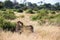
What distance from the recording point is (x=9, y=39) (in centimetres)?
1047

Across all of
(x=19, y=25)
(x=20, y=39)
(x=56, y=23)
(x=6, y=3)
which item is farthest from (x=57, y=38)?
(x=6, y=3)

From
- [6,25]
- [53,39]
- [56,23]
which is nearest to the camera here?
[53,39]

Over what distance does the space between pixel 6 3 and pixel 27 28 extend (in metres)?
69.3

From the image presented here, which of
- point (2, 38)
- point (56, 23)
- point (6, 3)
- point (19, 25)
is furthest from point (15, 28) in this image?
point (6, 3)

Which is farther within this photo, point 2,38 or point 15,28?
point 15,28

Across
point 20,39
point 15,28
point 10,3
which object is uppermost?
point 20,39

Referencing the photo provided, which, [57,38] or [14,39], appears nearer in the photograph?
[14,39]

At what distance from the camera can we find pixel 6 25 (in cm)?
1616

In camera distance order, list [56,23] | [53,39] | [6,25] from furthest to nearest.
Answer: [56,23] < [6,25] < [53,39]

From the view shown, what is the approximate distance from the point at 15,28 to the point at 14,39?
17.2 feet

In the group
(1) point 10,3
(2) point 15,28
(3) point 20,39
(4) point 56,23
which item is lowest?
(1) point 10,3

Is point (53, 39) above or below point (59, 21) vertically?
above

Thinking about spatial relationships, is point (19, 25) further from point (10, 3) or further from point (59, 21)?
point (10, 3)

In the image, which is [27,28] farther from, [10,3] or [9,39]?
[10,3]
